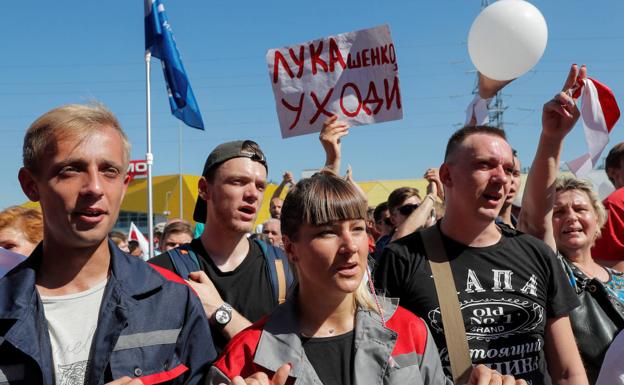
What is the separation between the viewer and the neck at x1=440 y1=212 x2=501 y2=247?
2.93 metres

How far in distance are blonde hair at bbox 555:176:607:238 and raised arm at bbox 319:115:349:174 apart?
1372 millimetres

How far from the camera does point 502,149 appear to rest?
2975 mm

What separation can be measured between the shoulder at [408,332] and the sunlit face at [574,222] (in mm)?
1687

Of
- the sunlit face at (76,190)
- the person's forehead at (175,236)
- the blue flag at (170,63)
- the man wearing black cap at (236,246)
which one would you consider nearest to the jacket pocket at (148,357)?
the sunlit face at (76,190)

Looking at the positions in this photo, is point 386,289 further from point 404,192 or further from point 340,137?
point 404,192

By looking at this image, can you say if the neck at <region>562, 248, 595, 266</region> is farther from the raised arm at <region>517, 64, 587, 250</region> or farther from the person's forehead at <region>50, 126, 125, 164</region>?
the person's forehead at <region>50, 126, 125, 164</region>

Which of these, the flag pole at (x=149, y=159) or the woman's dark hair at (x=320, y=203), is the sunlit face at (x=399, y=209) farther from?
the flag pole at (x=149, y=159)

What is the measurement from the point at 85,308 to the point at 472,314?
1636mm

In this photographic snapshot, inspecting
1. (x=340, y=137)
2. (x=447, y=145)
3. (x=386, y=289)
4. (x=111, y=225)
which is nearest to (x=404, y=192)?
(x=340, y=137)

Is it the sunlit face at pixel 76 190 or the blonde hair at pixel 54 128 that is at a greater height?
the blonde hair at pixel 54 128

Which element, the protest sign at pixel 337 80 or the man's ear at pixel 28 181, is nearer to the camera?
the man's ear at pixel 28 181

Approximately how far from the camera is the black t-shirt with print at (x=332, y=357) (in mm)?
2197

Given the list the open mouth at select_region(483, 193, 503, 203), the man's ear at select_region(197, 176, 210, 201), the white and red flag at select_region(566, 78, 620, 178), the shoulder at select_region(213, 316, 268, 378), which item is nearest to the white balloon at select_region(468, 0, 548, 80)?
the white and red flag at select_region(566, 78, 620, 178)

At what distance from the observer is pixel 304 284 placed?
2432mm
